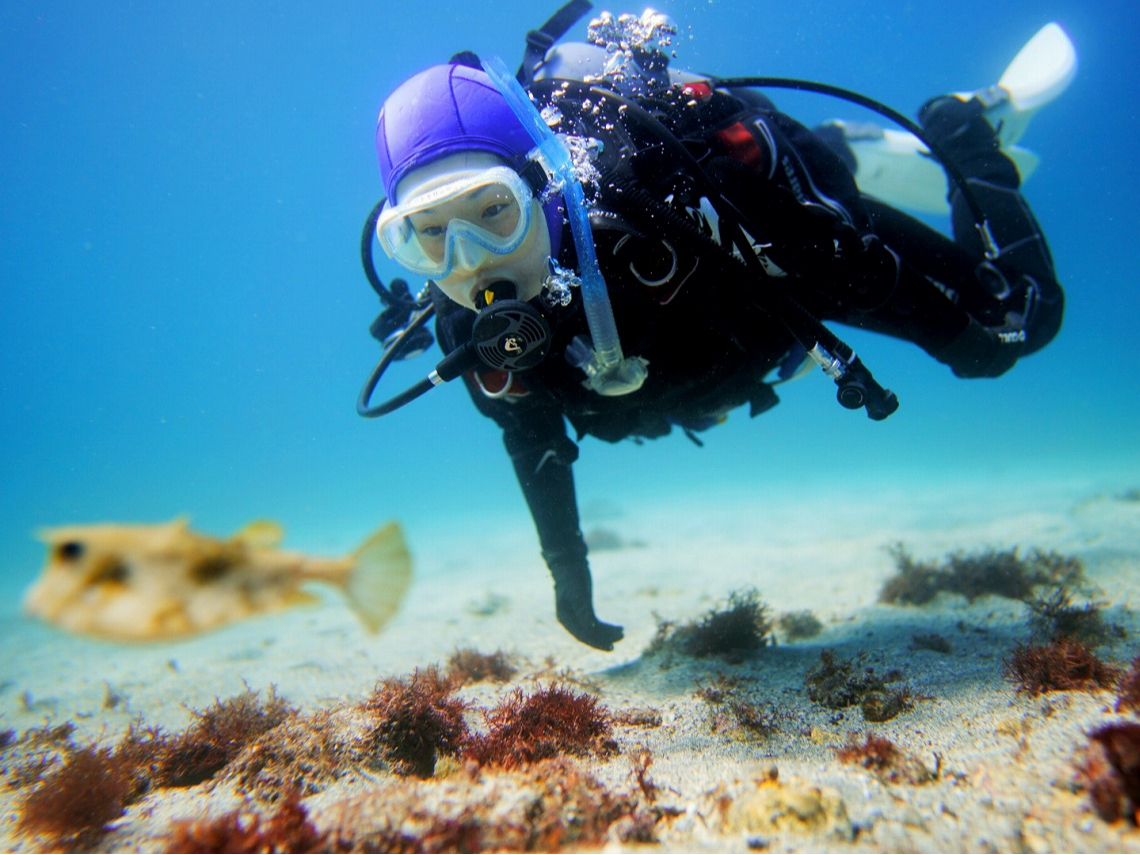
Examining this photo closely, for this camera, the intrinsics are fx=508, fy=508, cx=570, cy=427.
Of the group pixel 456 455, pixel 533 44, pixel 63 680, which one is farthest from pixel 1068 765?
pixel 456 455

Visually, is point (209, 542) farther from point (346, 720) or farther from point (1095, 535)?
Result: point (1095, 535)

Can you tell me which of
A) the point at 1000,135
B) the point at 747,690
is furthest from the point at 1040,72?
the point at 747,690

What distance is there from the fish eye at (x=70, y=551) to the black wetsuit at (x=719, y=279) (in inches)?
110

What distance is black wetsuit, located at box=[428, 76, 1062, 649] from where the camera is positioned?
Result: 337cm

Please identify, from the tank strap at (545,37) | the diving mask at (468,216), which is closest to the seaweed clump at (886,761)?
the diving mask at (468,216)

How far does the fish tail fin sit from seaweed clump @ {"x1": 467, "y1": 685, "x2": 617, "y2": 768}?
1.44 meters

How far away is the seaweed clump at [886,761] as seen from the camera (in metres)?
2.08

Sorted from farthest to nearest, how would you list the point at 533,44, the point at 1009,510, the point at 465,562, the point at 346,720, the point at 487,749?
the point at 465,562
the point at 1009,510
the point at 533,44
the point at 346,720
the point at 487,749

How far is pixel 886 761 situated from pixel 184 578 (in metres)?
2.70

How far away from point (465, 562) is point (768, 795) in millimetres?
14484

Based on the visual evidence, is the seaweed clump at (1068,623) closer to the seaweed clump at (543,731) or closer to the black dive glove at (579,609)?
the black dive glove at (579,609)

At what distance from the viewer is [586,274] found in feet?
10.7

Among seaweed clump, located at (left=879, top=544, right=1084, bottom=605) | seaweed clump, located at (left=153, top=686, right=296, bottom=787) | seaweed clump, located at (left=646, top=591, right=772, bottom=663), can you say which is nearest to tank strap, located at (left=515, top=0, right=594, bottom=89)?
seaweed clump, located at (left=646, top=591, right=772, bottom=663)

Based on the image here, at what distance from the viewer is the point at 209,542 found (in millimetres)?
1351
